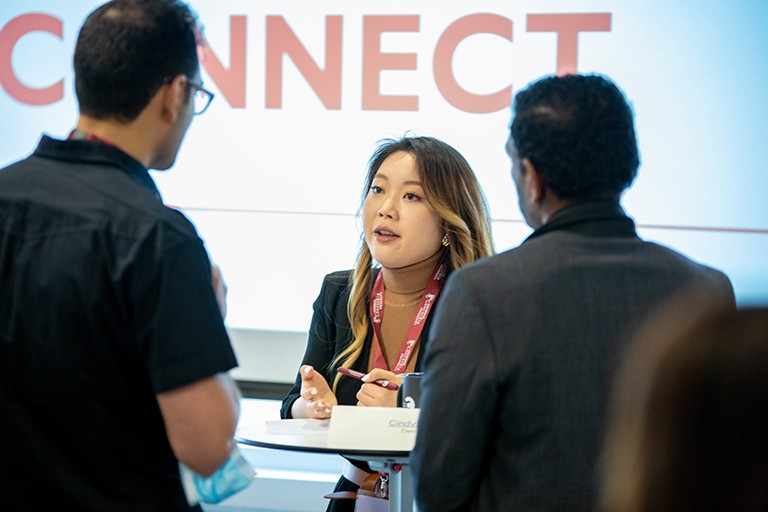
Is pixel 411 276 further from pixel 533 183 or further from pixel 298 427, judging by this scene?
pixel 533 183

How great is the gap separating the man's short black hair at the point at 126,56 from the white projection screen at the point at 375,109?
7.85 feet

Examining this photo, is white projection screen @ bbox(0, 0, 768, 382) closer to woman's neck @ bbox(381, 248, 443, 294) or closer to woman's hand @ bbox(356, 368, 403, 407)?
woman's neck @ bbox(381, 248, 443, 294)

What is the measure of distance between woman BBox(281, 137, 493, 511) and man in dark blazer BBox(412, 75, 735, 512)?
1.10 m

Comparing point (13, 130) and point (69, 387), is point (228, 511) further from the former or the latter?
point (69, 387)

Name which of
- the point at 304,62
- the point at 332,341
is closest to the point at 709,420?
the point at 332,341

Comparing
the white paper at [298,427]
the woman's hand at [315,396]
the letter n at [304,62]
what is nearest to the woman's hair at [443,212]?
the woman's hand at [315,396]

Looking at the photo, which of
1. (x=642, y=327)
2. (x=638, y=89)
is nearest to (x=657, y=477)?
(x=642, y=327)

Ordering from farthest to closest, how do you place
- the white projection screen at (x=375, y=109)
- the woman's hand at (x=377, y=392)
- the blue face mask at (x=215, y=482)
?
1. the white projection screen at (x=375, y=109)
2. the woman's hand at (x=377, y=392)
3. the blue face mask at (x=215, y=482)

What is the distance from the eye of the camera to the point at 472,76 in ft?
13.4

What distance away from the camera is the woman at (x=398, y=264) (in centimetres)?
268

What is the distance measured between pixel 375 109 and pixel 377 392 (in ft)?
6.86

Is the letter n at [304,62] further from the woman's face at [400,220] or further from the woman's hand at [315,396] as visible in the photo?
the woman's hand at [315,396]

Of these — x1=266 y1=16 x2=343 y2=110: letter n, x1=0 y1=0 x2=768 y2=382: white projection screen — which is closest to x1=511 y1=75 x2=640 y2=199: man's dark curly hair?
x1=0 y1=0 x2=768 y2=382: white projection screen

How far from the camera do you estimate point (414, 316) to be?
2.71 m
